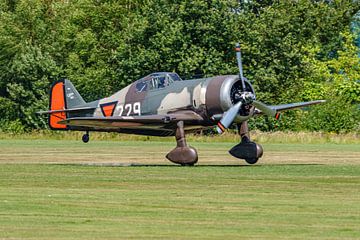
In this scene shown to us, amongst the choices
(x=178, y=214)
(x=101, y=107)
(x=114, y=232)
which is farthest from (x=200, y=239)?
(x=101, y=107)

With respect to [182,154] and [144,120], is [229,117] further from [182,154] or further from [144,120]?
[144,120]

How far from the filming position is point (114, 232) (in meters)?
13.7

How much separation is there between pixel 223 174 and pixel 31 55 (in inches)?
1786

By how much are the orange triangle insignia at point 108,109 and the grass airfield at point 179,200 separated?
3.12 m

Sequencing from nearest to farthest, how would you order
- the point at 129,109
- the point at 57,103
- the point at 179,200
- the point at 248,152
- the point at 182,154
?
the point at 179,200, the point at 182,154, the point at 248,152, the point at 129,109, the point at 57,103

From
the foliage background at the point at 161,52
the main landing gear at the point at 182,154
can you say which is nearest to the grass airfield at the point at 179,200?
the main landing gear at the point at 182,154

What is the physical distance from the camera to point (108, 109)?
33875 mm

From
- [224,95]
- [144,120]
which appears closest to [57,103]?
[144,120]

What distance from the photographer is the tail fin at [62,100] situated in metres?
37.9

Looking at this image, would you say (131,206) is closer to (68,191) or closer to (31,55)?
(68,191)

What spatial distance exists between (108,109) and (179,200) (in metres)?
16.1

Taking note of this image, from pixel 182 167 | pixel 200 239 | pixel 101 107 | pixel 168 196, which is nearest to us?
pixel 200 239

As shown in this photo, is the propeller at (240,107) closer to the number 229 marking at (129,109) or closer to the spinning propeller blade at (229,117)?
the spinning propeller blade at (229,117)

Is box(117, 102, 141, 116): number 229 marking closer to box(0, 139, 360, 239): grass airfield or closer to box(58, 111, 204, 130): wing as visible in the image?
box(58, 111, 204, 130): wing
